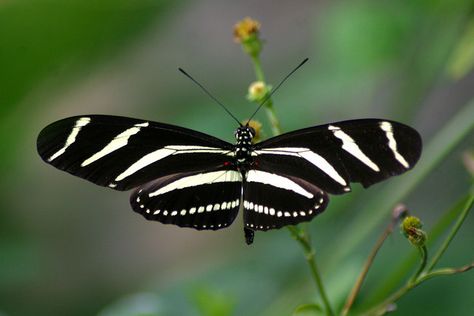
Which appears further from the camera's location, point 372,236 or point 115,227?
point 115,227

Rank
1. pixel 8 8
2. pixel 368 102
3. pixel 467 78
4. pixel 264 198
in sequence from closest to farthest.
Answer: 1. pixel 264 198
2. pixel 8 8
3. pixel 368 102
4. pixel 467 78

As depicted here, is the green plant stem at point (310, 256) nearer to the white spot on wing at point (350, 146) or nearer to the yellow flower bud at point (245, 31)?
the white spot on wing at point (350, 146)

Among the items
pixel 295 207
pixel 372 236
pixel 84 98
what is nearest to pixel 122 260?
pixel 84 98

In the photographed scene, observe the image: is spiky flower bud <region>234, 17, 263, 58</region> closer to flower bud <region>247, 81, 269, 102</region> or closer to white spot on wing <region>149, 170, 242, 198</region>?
flower bud <region>247, 81, 269, 102</region>

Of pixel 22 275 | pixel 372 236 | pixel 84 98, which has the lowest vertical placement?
pixel 372 236

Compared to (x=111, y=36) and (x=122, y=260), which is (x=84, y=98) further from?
(x=111, y=36)

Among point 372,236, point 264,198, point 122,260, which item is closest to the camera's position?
point 264,198
